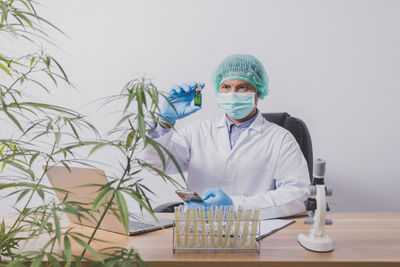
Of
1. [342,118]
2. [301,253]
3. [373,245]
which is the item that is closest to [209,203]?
[301,253]

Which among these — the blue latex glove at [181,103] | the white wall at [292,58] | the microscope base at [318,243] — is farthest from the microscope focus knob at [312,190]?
the white wall at [292,58]

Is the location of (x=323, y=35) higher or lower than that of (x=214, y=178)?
higher

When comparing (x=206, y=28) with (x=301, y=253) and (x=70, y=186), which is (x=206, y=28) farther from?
(x=301, y=253)

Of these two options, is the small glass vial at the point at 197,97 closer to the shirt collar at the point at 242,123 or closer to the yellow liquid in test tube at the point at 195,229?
the shirt collar at the point at 242,123

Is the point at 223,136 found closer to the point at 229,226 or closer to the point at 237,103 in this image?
the point at 237,103

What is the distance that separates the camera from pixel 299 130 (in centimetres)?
207

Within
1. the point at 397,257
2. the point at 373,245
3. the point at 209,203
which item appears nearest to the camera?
the point at 397,257

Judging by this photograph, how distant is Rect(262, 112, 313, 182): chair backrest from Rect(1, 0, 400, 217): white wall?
40cm

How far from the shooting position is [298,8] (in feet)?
8.34

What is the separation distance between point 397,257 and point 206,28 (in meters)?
2.02

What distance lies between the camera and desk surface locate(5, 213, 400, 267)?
98cm

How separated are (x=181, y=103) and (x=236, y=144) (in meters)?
0.40

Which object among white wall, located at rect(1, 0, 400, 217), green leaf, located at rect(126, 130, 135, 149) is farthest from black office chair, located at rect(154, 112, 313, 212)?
green leaf, located at rect(126, 130, 135, 149)

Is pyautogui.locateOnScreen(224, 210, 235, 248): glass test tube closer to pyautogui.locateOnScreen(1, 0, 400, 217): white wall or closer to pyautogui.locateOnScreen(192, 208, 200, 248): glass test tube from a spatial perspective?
pyautogui.locateOnScreen(192, 208, 200, 248): glass test tube
